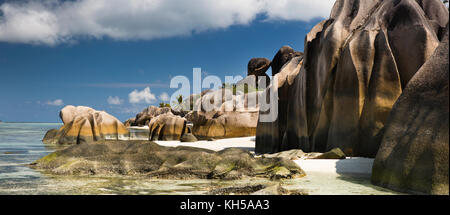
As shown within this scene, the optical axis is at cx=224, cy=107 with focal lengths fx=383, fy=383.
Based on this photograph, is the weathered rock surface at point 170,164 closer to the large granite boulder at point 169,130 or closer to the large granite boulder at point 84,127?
the large granite boulder at point 84,127

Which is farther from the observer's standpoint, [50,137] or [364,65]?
[50,137]

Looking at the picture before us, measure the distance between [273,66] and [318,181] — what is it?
14.0 m

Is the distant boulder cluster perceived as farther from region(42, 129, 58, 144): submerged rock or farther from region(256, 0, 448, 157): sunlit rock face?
region(42, 129, 58, 144): submerged rock

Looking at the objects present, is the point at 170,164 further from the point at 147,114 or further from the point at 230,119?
the point at 147,114

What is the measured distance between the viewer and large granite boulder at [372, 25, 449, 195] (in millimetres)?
5285

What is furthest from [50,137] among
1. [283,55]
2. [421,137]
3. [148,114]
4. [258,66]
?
[148,114]

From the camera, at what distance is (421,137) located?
18.7ft

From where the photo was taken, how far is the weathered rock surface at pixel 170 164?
25.4ft

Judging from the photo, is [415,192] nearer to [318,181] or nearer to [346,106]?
[318,181]

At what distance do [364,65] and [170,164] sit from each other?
5673 millimetres

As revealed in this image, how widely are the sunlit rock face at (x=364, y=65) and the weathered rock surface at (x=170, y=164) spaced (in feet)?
9.71

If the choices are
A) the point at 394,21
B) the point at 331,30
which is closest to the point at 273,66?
the point at 331,30

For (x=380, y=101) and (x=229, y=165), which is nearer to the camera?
(x=229, y=165)
